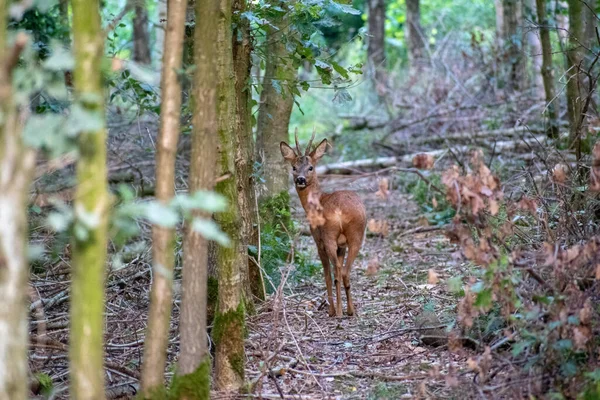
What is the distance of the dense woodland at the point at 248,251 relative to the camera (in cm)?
308

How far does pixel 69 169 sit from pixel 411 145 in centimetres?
618

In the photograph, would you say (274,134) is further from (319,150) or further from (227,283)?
(227,283)

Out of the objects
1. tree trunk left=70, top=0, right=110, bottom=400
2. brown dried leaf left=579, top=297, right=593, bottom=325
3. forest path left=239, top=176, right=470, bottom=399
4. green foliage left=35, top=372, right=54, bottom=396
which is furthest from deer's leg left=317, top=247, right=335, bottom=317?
tree trunk left=70, top=0, right=110, bottom=400

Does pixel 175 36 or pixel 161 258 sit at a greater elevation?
pixel 175 36

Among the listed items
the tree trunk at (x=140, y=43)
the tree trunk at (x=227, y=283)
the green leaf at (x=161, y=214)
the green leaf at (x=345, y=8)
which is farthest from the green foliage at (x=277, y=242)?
the tree trunk at (x=140, y=43)

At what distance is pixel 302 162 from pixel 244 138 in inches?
67.9

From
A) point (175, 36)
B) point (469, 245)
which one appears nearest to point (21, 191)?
point (175, 36)

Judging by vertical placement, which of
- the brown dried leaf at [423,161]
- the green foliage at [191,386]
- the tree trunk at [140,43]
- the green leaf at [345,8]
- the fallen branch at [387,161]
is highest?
the tree trunk at [140,43]

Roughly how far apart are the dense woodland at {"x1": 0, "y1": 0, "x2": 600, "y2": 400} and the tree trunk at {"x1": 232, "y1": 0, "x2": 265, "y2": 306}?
0.08ft

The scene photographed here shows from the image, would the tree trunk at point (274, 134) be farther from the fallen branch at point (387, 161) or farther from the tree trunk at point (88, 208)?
the tree trunk at point (88, 208)

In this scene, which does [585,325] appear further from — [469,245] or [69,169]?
[69,169]

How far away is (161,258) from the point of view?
3758mm

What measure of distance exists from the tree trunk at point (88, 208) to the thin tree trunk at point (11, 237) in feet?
0.74

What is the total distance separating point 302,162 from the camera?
814cm
